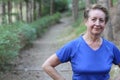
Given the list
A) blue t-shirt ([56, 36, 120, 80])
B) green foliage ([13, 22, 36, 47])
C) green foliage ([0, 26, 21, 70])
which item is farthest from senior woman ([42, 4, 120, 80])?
green foliage ([13, 22, 36, 47])

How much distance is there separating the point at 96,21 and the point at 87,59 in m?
0.39

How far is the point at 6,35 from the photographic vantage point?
37.4 ft

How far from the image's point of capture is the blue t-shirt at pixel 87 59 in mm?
3750

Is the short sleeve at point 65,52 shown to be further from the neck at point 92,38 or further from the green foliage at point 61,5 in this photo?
the green foliage at point 61,5

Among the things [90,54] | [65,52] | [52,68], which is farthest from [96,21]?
[52,68]

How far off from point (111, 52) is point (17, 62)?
1039 centimetres

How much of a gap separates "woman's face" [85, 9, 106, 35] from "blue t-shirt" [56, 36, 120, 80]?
0.15 meters

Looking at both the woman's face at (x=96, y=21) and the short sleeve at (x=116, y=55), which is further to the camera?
the short sleeve at (x=116, y=55)

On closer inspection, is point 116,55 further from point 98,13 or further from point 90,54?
point 98,13

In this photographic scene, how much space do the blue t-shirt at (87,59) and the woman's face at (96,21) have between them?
6.0 inches

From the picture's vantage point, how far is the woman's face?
12.5 ft

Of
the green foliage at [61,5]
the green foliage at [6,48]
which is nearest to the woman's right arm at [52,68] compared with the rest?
the green foliage at [6,48]

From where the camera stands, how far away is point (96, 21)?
3.83m

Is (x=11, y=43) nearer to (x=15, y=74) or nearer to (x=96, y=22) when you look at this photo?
(x=15, y=74)
